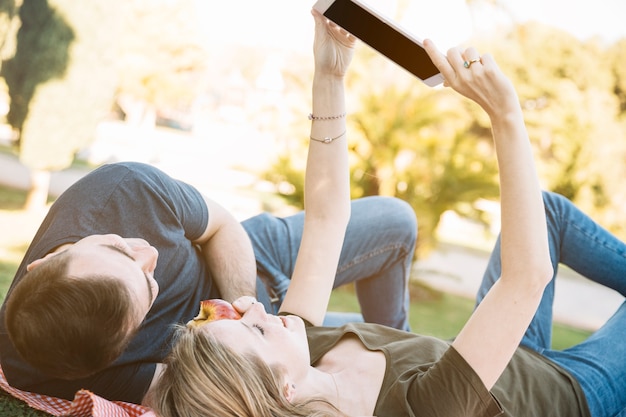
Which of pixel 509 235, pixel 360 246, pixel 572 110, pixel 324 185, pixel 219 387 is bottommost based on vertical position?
pixel 219 387

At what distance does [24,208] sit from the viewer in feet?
24.2

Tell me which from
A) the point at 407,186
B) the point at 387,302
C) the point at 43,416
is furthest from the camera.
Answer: the point at 407,186

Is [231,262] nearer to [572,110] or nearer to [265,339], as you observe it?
[265,339]

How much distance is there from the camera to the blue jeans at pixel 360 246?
2.23 meters

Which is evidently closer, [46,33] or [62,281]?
[62,281]

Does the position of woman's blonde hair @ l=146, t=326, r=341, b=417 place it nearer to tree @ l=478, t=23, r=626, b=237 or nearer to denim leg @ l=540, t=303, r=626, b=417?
denim leg @ l=540, t=303, r=626, b=417

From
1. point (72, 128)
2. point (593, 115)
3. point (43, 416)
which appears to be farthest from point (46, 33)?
point (593, 115)

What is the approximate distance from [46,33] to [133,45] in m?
8.89

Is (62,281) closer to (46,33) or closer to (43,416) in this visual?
(43,416)

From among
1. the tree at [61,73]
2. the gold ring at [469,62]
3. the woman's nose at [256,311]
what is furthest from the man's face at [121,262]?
the tree at [61,73]

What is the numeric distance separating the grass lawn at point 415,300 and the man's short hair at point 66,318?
2.70 m

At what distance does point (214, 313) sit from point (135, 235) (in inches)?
13.9

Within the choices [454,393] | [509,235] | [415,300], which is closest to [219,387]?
[454,393]

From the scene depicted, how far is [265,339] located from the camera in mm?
1514
